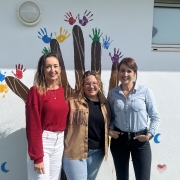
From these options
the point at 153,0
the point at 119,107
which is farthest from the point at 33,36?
the point at 153,0

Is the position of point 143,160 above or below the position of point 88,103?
below

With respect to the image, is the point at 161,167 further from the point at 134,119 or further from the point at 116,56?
the point at 116,56

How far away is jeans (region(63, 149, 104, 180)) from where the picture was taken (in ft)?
6.04

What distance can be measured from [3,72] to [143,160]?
1632mm

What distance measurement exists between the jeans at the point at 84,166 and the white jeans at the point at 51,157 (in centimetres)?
8

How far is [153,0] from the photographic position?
2.47 metres

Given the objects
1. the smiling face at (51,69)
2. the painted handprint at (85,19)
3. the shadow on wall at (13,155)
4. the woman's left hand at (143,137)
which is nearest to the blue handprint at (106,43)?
the painted handprint at (85,19)

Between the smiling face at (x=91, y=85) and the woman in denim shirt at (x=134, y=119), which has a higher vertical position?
the smiling face at (x=91, y=85)

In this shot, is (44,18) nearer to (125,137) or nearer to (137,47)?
(137,47)

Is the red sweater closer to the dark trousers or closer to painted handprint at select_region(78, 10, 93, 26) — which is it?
the dark trousers

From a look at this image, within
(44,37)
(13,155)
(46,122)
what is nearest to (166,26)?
(44,37)

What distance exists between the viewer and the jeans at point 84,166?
6.04ft

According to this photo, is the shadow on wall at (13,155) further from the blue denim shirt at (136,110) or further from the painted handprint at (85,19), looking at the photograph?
the painted handprint at (85,19)

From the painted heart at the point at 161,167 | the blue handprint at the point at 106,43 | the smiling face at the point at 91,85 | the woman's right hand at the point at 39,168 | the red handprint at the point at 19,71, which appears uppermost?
the blue handprint at the point at 106,43
